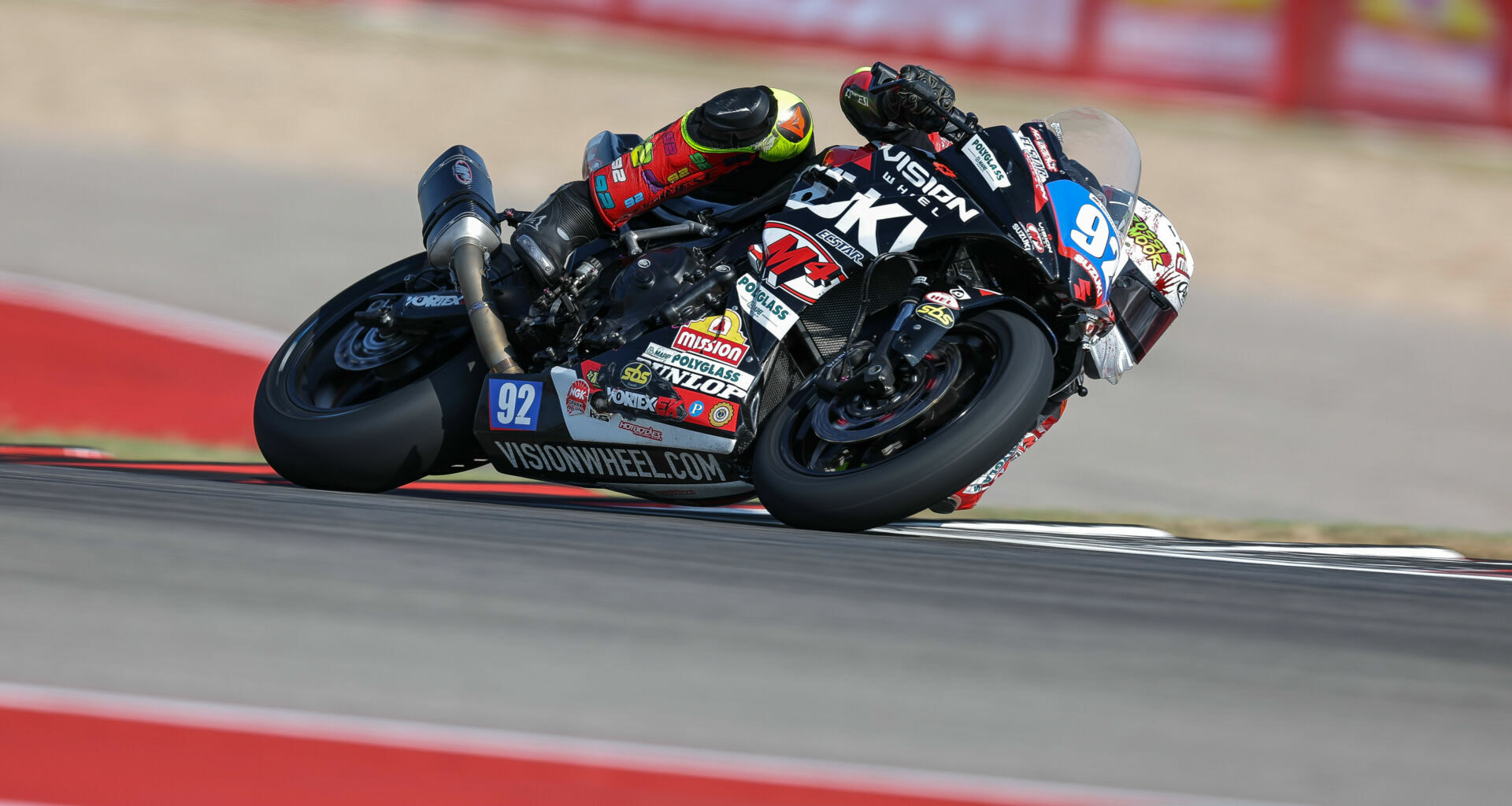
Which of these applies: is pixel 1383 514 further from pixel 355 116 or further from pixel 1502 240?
pixel 355 116

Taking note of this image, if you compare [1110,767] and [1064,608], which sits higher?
[1064,608]

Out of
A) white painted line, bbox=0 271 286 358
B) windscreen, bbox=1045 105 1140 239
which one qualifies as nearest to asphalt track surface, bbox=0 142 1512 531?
white painted line, bbox=0 271 286 358

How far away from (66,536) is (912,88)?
7.76 feet

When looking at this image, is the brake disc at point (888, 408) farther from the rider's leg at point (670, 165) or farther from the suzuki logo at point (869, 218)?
the rider's leg at point (670, 165)

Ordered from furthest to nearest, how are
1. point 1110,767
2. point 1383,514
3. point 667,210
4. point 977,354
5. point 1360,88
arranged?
point 1360,88, point 1383,514, point 667,210, point 977,354, point 1110,767

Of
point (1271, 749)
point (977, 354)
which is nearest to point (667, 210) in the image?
point (977, 354)

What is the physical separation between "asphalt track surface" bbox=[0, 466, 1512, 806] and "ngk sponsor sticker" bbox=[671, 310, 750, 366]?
2.67ft

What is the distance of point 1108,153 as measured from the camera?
4.57 meters

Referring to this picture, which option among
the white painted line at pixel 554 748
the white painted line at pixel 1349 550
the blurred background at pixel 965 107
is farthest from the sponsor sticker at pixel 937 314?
the blurred background at pixel 965 107

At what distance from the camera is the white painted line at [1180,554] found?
14.5 feet

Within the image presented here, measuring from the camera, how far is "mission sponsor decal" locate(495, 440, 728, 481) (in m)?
4.36

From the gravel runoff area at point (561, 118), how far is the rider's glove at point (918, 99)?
7141 millimetres

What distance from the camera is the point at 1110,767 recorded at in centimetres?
224

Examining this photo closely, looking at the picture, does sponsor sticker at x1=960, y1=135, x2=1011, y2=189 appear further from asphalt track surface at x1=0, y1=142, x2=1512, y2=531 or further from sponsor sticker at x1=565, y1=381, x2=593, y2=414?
asphalt track surface at x1=0, y1=142, x2=1512, y2=531
